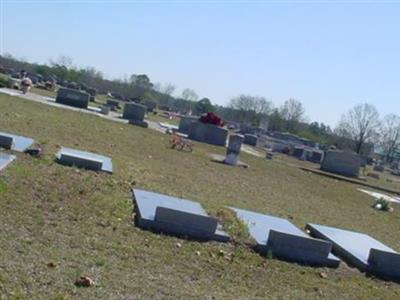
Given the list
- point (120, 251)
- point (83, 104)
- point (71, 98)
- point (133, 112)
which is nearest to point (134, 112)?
point (133, 112)

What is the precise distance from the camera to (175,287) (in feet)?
16.5

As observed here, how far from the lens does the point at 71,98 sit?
107 feet

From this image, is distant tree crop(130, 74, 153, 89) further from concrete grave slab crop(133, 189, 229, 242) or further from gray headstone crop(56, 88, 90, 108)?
concrete grave slab crop(133, 189, 229, 242)

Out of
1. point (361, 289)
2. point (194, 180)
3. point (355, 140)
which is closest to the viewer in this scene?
point (361, 289)

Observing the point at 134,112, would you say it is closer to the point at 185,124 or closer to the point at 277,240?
the point at 185,124

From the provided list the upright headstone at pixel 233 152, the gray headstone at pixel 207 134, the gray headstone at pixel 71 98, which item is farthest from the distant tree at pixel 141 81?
the upright headstone at pixel 233 152

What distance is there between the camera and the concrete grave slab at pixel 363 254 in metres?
7.43

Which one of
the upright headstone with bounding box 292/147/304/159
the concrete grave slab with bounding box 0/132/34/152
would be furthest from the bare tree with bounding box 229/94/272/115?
the concrete grave slab with bounding box 0/132/34/152

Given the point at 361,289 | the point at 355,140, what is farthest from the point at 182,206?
the point at 355,140

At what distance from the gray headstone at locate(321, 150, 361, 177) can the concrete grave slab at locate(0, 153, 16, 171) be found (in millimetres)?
23805

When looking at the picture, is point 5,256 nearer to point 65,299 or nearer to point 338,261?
point 65,299

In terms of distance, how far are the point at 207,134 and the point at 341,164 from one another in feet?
25.7

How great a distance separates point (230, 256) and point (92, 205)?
2.04 metres

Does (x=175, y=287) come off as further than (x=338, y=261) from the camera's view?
No
